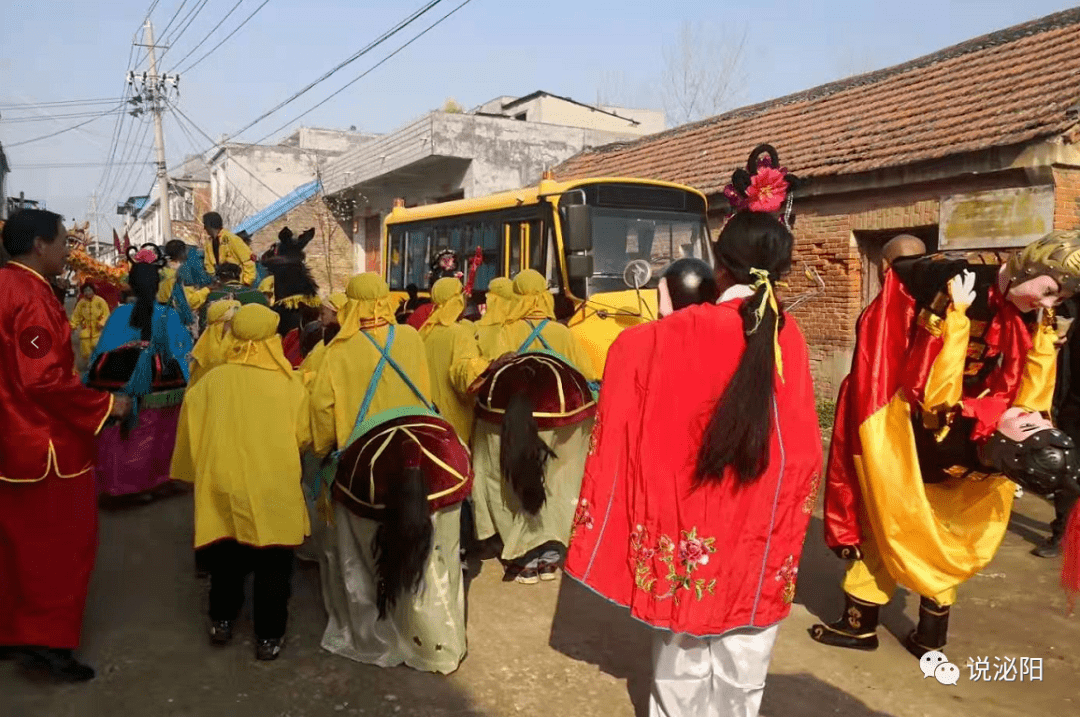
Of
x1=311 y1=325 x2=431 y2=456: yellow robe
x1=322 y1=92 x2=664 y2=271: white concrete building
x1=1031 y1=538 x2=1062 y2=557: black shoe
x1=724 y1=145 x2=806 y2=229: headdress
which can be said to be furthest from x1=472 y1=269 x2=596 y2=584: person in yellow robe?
x1=322 y1=92 x2=664 y2=271: white concrete building

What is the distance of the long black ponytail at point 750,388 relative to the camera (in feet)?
8.69

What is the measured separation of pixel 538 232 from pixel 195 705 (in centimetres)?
547

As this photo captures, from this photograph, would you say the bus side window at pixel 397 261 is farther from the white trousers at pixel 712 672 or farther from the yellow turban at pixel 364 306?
the white trousers at pixel 712 672

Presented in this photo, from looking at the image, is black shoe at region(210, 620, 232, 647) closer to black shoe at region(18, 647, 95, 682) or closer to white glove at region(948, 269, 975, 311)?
black shoe at region(18, 647, 95, 682)

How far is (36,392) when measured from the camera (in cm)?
375

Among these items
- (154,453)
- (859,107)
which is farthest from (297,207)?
(154,453)

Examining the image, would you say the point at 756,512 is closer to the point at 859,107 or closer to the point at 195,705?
the point at 195,705

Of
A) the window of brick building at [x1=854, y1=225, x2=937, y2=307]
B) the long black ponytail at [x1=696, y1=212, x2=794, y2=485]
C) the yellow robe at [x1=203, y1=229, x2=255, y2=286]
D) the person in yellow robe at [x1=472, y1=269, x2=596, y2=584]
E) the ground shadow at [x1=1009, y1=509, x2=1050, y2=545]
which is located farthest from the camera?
the window of brick building at [x1=854, y1=225, x2=937, y2=307]

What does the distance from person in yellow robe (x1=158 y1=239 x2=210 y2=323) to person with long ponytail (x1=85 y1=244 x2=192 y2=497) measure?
0.11 m

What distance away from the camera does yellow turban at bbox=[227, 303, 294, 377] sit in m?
4.00

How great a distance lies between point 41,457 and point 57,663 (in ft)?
3.19

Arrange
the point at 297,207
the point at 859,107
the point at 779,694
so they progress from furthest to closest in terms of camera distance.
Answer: the point at 297,207, the point at 859,107, the point at 779,694

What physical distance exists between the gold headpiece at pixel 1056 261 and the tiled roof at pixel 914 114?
5405 millimetres

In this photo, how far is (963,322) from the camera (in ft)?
11.5
